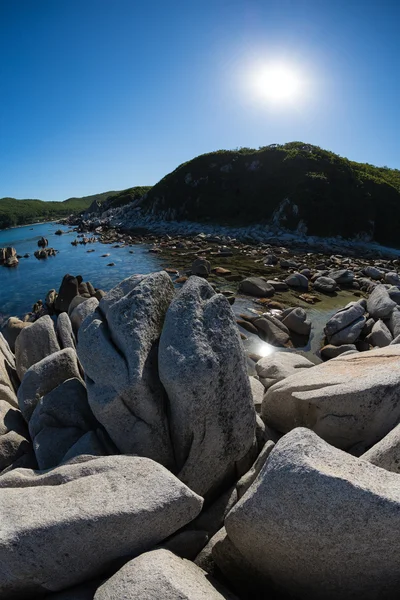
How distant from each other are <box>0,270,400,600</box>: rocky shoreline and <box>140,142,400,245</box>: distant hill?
5325cm

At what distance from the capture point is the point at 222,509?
5.52 metres

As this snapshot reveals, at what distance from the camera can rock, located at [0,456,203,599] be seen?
3592 mm

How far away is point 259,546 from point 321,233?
55.8m

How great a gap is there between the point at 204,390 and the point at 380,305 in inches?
634

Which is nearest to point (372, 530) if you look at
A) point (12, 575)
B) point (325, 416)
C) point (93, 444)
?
point (325, 416)

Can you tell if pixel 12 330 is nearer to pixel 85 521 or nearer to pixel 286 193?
pixel 85 521

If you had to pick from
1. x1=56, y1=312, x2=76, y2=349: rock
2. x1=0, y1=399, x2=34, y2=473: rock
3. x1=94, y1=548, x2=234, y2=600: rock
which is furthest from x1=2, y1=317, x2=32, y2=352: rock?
x1=94, y1=548, x2=234, y2=600: rock

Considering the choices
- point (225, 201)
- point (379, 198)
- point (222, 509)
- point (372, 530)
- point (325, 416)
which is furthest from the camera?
point (225, 201)

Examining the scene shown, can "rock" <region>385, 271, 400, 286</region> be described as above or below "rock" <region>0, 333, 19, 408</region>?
above

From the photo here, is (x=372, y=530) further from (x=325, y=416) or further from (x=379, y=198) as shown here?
(x=379, y=198)

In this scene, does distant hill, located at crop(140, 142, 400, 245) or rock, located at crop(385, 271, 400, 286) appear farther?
distant hill, located at crop(140, 142, 400, 245)

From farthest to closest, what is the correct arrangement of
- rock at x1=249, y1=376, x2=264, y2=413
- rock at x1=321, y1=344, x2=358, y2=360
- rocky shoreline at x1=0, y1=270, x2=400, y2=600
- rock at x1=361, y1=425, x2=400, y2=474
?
rock at x1=321, y1=344, x2=358, y2=360 < rock at x1=249, y1=376, x2=264, y2=413 < rock at x1=361, y1=425, x2=400, y2=474 < rocky shoreline at x1=0, y1=270, x2=400, y2=600

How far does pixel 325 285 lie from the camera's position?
2516cm

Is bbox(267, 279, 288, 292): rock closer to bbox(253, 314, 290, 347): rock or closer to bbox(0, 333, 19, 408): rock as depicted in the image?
bbox(253, 314, 290, 347): rock
